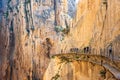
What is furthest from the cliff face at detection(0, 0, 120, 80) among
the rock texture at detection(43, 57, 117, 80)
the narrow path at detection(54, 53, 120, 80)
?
the narrow path at detection(54, 53, 120, 80)

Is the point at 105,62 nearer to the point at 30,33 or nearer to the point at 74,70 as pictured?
the point at 74,70

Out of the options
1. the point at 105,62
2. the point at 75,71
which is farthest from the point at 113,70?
the point at 75,71

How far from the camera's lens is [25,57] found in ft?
91.8

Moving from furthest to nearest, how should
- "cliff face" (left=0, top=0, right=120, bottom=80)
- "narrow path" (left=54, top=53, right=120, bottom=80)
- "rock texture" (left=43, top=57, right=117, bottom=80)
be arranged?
"cliff face" (left=0, top=0, right=120, bottom=80), "rock texture" (left=43, top=57, right=117, bottom=80), "narrow path" (left=54, top=53, right=120, bottom=80)

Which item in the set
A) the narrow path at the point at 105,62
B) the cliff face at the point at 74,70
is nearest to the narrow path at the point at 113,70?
the narrow path at the point at 105,62

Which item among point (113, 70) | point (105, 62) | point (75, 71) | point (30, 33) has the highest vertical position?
point (30, 33)

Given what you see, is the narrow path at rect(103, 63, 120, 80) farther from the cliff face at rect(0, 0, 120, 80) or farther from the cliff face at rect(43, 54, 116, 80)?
the cliff face at rect(0, 0, 120, 80)

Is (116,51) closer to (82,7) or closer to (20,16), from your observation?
(82,7)

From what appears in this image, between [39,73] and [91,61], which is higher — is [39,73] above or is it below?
below

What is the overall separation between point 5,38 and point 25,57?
4.34 m

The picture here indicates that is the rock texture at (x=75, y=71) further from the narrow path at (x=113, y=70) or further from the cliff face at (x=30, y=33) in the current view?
the cliff face at (x=30, y=33)

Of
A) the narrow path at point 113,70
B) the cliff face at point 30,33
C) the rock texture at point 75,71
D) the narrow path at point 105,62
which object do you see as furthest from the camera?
the cliff face at point 30,33

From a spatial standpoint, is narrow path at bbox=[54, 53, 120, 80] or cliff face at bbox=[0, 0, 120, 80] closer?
narrow path at bbox=[54, 53, 120, 80]

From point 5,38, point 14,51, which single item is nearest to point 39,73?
point 14,51
